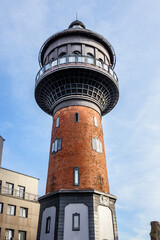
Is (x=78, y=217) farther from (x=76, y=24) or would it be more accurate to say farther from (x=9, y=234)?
(x=76, y=24)

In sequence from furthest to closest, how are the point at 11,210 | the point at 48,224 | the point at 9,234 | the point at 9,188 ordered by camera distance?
1. the point at 9,188
2. the point at 11,210
3. the point at 9,234
4. the point at 48,224

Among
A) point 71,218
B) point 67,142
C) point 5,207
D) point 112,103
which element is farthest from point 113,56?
point 5,207

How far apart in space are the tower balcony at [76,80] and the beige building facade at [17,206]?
14312 millimetres

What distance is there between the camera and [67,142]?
84.6ft

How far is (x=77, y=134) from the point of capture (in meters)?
26.0

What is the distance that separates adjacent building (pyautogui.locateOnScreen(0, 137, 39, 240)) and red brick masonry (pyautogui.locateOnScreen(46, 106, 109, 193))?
11.7m

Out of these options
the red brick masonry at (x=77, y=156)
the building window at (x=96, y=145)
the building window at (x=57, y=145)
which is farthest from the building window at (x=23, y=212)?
the building window at (x=96, y=145)

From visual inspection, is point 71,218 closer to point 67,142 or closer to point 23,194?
point 67,142

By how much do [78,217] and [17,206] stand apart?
1629 cm

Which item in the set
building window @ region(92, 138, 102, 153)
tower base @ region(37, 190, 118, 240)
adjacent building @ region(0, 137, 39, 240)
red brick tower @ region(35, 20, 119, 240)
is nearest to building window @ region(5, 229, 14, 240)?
adjacent building @ region(0, 137, 39, 240)

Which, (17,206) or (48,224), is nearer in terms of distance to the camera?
(48,224)

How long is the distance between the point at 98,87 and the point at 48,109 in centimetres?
800

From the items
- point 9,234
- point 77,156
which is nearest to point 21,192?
point 9,234

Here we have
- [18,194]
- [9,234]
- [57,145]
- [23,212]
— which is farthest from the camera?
[18,194]
